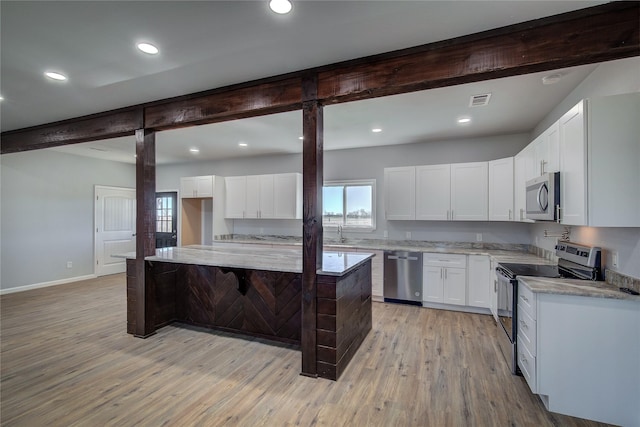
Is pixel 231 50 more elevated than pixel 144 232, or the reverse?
pixel 231 50

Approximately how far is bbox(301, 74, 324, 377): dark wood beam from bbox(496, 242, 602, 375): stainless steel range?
5.84ft

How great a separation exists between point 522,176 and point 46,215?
27.0ft

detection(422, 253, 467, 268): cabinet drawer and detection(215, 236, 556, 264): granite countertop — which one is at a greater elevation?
detection(215, 236, 556, 264): granite countertop

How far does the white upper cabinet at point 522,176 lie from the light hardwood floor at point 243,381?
5.02ft

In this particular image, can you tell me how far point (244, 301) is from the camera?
344 centimetres

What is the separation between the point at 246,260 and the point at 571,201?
2.98 m

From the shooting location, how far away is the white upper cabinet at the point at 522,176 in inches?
131

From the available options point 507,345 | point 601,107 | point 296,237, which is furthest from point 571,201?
point 296,237

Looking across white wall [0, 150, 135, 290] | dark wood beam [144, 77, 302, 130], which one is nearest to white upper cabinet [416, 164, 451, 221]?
dark wood beam [144, 77, 302, 130]

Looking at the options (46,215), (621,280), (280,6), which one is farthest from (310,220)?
(46,215)

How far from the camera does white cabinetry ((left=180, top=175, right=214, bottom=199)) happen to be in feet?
20.8

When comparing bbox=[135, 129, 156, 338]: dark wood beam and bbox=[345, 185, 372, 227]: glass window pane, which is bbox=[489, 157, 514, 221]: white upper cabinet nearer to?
bbox=[345, 185, 372, 227]: glass window pane

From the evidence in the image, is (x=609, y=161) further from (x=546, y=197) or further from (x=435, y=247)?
(x=435, y=247)

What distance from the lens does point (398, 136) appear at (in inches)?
185
